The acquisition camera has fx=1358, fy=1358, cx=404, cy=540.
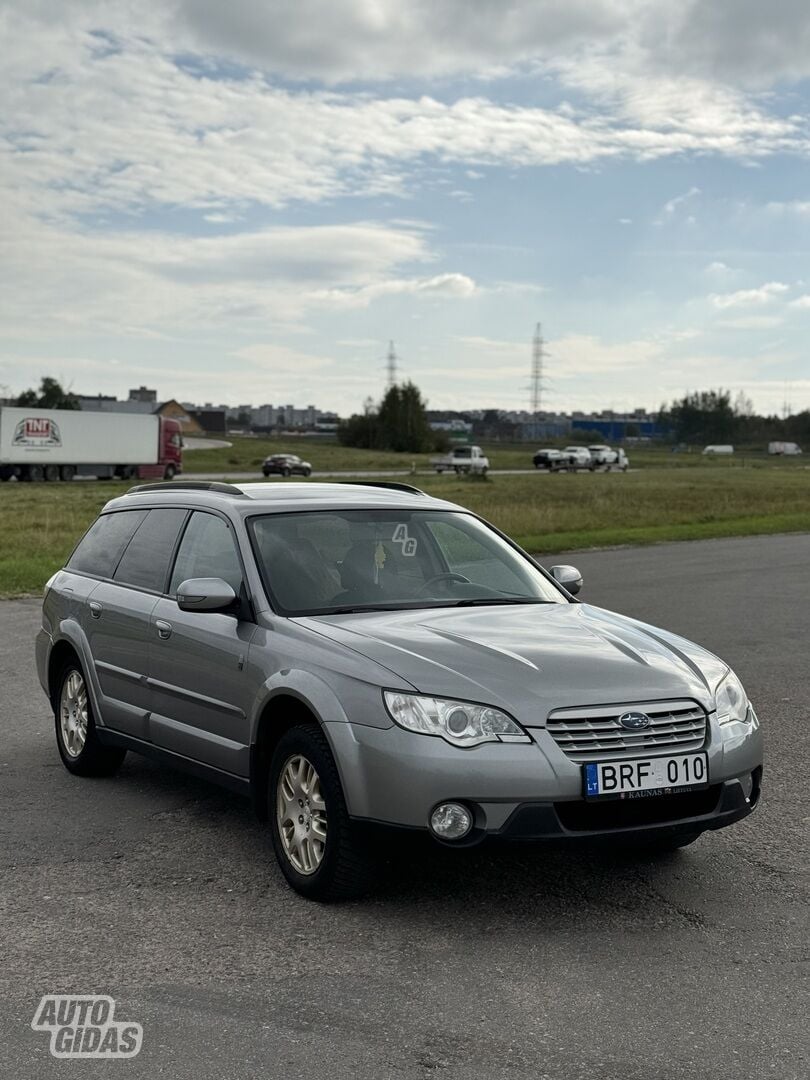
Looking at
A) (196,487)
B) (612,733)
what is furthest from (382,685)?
(196,487)

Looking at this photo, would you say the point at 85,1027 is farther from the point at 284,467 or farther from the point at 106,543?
the point at 284,467

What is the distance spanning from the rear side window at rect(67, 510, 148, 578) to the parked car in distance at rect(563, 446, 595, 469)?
82526 millimetres

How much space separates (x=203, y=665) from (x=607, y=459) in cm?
8678

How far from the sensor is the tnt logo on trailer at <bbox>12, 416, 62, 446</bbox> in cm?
6347

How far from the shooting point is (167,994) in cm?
421

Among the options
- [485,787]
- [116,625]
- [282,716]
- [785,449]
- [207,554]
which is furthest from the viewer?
[785,449]

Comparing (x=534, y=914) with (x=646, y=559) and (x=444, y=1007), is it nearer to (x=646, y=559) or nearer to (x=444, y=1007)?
(x=444, y=1007)

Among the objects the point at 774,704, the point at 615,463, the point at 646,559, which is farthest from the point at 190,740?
the point at 615,463

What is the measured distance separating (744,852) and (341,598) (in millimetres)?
2034

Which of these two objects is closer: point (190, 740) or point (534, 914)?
point (534, 914)

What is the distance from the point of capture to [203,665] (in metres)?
5.96

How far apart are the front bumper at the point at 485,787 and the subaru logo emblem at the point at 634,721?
0.25 metres

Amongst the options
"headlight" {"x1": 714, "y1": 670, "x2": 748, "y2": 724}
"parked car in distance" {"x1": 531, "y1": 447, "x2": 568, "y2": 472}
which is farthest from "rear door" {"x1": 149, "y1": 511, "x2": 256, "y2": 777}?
"parked car in distance" {"x1": 531, "y1": 447, "x2": 568, "y2": 472}

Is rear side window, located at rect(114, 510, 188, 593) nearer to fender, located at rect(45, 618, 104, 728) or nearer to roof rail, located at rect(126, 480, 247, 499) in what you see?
roof rail, located at rect(126, 480, 247, 499)
